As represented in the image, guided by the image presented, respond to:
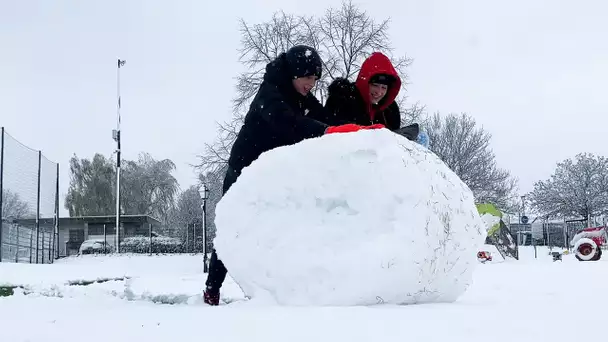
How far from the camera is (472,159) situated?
3628cm

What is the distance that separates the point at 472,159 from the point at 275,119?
34435mm

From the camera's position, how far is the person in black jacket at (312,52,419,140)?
3887 millimetres

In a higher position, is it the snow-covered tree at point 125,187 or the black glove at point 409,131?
the snow-covered tree at point 125,187

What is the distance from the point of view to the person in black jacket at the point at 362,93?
3.89 meters

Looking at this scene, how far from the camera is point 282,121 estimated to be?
3.43 m

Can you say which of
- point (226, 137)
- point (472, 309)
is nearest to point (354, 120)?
point (472, 309)

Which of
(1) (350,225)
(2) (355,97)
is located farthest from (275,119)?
(1) (350,225)

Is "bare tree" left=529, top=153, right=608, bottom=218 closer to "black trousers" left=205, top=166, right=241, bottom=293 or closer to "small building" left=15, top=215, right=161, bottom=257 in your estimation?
"small building" left=15, top=215, right=161, bottom=257

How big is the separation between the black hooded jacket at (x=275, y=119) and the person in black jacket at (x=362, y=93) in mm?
126

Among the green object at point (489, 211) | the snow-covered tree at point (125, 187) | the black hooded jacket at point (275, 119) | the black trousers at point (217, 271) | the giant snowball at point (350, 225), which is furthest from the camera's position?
the snow-covered tree at point (125, 187)

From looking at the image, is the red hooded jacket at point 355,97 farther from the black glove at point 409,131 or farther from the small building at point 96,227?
the small building at point 96,227

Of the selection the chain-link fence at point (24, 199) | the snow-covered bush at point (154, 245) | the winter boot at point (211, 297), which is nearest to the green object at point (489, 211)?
the chain-link fence at point (24, 199)

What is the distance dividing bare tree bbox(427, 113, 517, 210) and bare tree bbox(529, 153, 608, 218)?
705 centimetres

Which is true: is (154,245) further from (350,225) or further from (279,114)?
(350,225)
